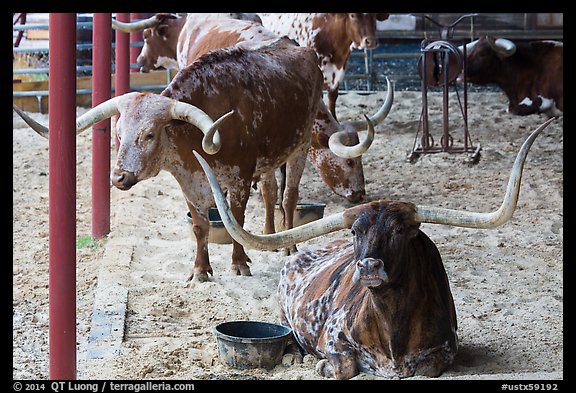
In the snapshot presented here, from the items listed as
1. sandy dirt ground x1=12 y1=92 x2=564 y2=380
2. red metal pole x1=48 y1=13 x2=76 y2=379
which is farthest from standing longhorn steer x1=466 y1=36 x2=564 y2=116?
red metal pole x1=48 y1=13 x2=76 y2=379

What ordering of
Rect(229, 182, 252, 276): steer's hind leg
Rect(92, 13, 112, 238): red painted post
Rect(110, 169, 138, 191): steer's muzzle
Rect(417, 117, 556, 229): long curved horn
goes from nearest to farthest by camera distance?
Rect(417, 117, 556, 229): long curved horn
Rect(110, 169, 138, 191): steer's muzzle
Rect(229, 182, 252, 276): steer's hind leg
Rect(92, 13, 112, 238): red painted post

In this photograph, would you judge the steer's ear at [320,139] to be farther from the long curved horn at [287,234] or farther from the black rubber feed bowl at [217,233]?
the long curved horn at [287,234]

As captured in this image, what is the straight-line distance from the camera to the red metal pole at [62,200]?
467cm

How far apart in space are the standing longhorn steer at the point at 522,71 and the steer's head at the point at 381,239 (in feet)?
25.4

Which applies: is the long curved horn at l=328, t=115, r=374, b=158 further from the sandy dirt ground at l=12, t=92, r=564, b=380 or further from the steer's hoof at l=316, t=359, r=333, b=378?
the steer's hoof at l=316, t=359, r=333, b=378

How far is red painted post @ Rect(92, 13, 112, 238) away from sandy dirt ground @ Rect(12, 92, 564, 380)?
0.54 ft

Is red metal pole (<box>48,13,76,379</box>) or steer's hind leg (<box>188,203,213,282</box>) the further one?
steer's hind leg (<box>188,203,213,282</box>)

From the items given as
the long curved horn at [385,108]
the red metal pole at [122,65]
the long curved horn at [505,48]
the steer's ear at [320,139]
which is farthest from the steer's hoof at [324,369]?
the long curved horn at [505,48]

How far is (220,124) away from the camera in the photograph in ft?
20.5

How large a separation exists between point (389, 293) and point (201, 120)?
1.94 metres

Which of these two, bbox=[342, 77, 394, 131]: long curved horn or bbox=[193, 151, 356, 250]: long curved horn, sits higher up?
bbox=[342, 77, 394, 131]: long curved horn

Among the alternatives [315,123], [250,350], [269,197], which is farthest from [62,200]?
[315,123]

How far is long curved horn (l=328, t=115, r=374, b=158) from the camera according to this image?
718 centimetres

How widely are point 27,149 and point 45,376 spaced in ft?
21.9
